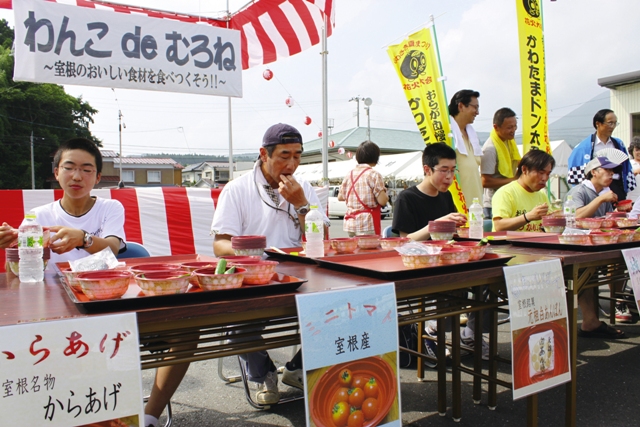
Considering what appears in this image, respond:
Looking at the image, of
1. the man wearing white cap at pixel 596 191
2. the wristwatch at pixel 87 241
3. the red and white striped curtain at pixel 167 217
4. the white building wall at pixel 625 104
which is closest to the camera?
the wristwatch at pixel 87 241

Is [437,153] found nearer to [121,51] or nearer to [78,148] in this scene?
[78,148]

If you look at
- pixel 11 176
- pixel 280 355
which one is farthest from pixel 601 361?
pixel 11 176

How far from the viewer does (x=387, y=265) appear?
198cm

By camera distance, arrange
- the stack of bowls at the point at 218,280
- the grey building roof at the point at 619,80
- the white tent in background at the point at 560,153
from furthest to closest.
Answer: the white tent in background at the point at 560,153 → the grey building roof at the point at 619,80 → the stack of bowls at the point at 218,280

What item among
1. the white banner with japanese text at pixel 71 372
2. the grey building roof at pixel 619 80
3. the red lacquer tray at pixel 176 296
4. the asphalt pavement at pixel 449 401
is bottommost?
the asphalt pavement at pixel 449 401

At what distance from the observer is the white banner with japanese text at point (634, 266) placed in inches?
96.8

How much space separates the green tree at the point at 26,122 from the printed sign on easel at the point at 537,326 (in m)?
23.9

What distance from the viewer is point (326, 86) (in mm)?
6379

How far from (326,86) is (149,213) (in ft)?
9.54

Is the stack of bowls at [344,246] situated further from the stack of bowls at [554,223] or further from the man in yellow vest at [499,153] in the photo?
the man in yellow vest at [499,153]

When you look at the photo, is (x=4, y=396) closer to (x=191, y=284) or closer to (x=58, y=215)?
(x=191, y=284)

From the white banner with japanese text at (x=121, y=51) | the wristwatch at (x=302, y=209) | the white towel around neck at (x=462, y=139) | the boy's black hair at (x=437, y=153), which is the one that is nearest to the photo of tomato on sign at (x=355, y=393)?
the wristwatch at (x=302, y=209)

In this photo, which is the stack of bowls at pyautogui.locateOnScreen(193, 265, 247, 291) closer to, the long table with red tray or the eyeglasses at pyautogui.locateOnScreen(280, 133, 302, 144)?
the long table with red tray

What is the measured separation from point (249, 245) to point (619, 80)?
1264cm
